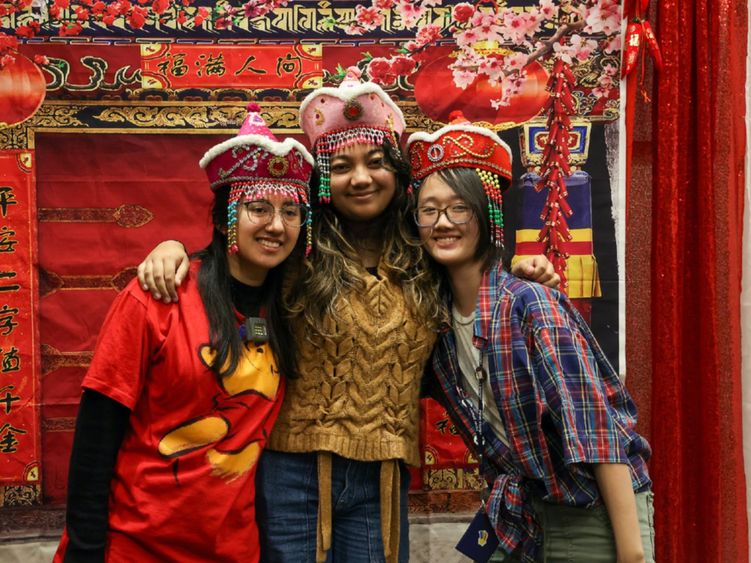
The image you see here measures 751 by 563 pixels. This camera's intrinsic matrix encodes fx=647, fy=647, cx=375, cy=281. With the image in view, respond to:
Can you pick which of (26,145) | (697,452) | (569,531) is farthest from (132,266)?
(697,452)

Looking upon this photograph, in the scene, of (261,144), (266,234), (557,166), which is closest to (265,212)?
(266,234)

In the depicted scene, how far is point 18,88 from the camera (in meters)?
2.04

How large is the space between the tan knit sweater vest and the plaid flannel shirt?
6.7 inches

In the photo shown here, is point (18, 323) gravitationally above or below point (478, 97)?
below

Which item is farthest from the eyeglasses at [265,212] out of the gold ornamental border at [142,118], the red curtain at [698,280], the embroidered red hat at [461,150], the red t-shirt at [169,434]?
the red curtain at [698,280]

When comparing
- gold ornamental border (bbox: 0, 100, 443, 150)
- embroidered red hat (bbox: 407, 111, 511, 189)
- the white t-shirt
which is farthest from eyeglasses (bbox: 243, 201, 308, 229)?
gold ornamental border (bbox: 0, 100, 443, 150)

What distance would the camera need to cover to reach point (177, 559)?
1.38m

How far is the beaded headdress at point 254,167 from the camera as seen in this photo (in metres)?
1.46

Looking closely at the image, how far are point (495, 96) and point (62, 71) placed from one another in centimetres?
140

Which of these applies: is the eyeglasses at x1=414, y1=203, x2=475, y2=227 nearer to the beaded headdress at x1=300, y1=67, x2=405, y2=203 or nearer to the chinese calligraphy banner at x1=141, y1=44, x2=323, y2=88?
the beaded headdress at x1=300, y1=67, x2=405, y2=203

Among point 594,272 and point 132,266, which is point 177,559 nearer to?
point 132,266

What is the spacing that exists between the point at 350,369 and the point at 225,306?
0.33 meters

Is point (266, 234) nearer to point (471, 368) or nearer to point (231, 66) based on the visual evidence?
point (471, 368)

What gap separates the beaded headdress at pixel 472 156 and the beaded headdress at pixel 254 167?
1.03 ft
